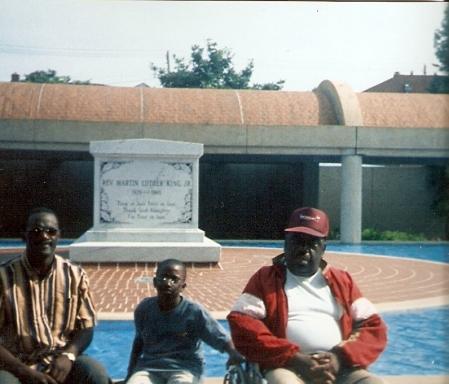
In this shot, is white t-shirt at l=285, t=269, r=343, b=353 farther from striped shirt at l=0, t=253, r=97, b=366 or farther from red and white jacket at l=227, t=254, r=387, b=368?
striped shirt at l=0, t=253, r=97, b=366

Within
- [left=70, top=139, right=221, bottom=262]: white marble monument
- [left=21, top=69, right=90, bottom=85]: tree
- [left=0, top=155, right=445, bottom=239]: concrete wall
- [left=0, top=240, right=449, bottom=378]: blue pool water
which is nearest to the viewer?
[left=0, top=240, right=449, bottom=378]: blue pool water

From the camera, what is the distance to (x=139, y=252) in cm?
980

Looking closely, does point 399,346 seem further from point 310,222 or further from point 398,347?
point 310,222

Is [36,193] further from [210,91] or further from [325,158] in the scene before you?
[325,158]

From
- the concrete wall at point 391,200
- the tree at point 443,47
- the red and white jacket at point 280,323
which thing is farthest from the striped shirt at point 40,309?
the concrete wall at point 391,200

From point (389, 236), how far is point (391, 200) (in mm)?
1700

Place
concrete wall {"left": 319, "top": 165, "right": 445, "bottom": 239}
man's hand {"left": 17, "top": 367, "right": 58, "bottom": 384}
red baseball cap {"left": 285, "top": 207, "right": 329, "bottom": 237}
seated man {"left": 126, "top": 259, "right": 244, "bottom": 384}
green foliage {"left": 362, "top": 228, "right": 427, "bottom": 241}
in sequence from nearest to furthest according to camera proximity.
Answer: man's hand {"left": 17, "top": 367, "right": 58, "bottom": 384}, red baseball cap {"left": 285, "top": 207, "right": 329, "bottom": 237}, seated man {"left": 126, "top": 259, "right": 244, "bottom": 384}, green foliage {"left": 362, "top": 228, "right": 427, "bottom": 241}, concrete wall {"left": 319, "top": 165, "right": 445, "bottom": 239}

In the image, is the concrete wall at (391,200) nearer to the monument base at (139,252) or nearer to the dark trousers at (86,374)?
the monument base at (139,252)

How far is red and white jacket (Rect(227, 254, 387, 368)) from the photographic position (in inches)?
117

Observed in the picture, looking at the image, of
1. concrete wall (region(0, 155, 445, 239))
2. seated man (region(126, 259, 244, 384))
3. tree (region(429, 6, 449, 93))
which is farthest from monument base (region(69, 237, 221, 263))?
concrete wall (region(0, 155, 445, 239))

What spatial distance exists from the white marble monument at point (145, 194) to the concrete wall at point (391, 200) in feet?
31.7

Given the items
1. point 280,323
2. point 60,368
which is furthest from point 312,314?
point 60,368

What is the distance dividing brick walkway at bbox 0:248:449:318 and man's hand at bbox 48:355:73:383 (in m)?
3.35

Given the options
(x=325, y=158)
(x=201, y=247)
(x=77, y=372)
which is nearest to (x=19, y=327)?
(x=77, y=372)
